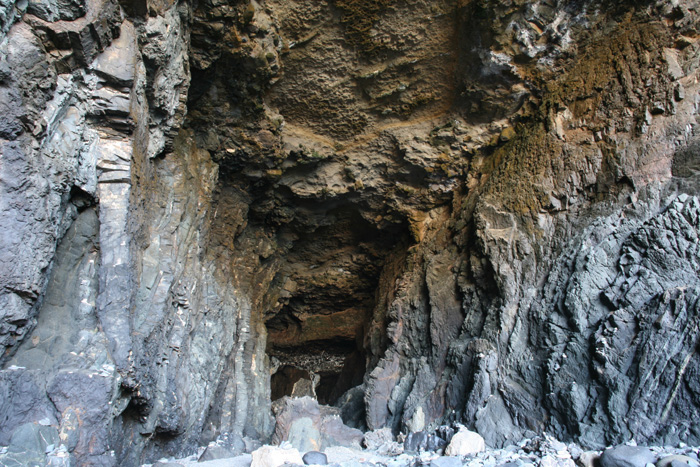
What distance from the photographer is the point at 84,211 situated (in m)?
4.38

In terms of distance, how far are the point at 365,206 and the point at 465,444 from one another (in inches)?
237

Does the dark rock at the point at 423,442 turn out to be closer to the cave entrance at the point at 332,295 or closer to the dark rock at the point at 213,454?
the dark rock at the point at 213,454

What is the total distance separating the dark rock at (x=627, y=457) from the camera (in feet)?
12.4

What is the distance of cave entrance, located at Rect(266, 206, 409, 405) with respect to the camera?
1135cm

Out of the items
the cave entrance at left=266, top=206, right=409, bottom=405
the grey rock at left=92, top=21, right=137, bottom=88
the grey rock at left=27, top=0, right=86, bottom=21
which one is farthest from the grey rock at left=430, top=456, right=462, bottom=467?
the cave entrance at left=266, top=206, right=409, bottom=405

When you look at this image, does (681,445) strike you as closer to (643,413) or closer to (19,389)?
(643,413)

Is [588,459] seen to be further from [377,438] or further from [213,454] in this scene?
[213,454]

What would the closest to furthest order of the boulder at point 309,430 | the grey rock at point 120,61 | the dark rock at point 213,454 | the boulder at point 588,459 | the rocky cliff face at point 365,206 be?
the rocky cliff face at point 365,206 < the boulder at point 588,459 < the grey rock at point 120,61 < the dark rock at point 213,454 < the boulder at point 309,430

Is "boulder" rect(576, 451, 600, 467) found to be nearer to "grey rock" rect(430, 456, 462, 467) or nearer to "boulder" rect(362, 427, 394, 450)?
"grey rock" rect(430, 456, 462, 467)

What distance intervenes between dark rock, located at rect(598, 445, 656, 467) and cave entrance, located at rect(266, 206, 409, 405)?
23.0 ft

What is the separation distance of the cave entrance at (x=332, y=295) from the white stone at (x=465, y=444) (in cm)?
573

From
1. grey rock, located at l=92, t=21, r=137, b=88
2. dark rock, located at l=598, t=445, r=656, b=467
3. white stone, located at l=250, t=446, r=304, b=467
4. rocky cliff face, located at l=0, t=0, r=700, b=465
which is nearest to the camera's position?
dark rock, located at l=598, t=445, r=656, b=467

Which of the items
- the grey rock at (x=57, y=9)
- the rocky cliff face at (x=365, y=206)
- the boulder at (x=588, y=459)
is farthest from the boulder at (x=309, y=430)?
the grey rock at (x=57, y=9)

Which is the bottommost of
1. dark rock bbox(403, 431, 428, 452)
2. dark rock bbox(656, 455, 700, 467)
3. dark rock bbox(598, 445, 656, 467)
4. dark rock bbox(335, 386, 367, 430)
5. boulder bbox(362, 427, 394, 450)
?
dark rock bbox(335, 386, 367, 430)
